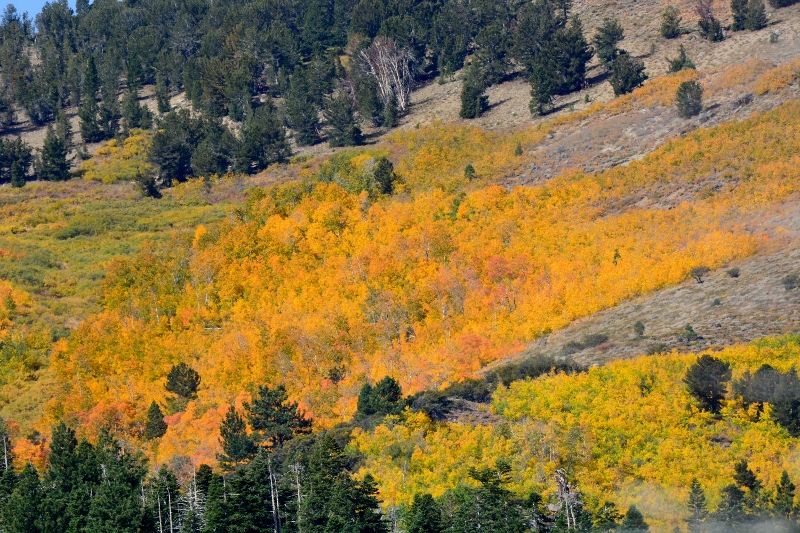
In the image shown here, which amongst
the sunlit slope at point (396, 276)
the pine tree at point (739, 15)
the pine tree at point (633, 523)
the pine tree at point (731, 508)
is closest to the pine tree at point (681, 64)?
the pine tree at point (739, 15)

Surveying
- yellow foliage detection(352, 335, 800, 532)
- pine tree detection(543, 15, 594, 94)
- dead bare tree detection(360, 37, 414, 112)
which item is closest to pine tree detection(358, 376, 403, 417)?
yellow foliage detection(352, 335, 800, 532)

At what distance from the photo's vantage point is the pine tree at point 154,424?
2859 inches

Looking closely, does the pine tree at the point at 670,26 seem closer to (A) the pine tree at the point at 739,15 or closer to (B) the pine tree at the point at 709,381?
(A) the pine tree at the point at 739,15

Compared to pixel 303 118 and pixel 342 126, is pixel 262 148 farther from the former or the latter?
pixel 342 126

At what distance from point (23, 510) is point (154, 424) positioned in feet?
72.2

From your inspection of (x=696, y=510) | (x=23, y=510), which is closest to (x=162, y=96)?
(x=23, y=510)

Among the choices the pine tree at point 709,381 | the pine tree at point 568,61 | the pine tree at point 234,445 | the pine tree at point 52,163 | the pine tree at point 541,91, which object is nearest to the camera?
the pine tree at point 709,381

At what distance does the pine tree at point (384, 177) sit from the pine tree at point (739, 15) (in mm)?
40791

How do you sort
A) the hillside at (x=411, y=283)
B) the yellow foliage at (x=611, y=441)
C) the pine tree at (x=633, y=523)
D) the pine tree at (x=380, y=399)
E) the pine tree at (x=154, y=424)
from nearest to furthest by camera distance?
the pine tree at (x=633, y=523) < the yellow foliage at (x=611, y=441) < the hillside at (x=411, y=283) < the pine tree at (x=380, y=399) < the pine tree at (x=154, y=424)

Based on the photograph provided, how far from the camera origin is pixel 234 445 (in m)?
59.2

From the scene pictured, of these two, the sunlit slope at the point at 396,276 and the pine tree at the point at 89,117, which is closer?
the sunlit slope at the point at 396,276

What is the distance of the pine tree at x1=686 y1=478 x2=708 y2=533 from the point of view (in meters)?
41.8

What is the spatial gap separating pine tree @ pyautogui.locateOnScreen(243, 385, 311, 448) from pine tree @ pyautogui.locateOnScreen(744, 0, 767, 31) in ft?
233

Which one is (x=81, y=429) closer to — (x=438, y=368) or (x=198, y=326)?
(x=198, y=326)
